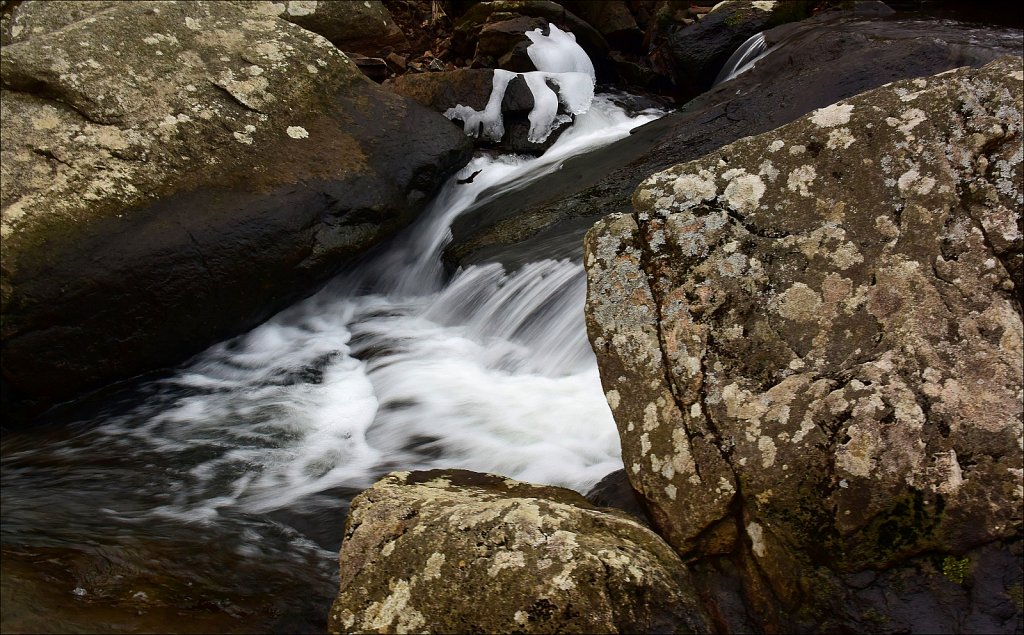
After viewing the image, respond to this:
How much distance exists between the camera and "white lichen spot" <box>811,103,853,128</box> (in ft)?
9.93

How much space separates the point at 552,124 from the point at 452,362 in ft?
12.9

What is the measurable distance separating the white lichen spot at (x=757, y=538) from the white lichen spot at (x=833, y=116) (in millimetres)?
1519

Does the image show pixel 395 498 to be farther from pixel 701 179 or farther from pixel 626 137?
pixel 626 137

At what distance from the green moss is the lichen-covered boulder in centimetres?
78

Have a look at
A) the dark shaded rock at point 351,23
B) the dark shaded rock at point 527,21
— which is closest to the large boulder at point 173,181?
the dark shaded rock at point 351,23

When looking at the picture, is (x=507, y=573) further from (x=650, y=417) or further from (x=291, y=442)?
(x=291, y=442)

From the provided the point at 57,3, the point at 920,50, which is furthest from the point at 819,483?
the point at 57,3

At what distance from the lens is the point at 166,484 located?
4.41 m

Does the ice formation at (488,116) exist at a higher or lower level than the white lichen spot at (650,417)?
higher

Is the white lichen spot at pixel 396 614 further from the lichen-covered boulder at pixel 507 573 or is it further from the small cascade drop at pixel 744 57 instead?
the small cascade drop at pixel 744 57

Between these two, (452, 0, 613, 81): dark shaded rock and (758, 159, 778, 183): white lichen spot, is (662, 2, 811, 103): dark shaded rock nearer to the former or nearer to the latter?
(452, 0, 613, 81): dark shaded rock

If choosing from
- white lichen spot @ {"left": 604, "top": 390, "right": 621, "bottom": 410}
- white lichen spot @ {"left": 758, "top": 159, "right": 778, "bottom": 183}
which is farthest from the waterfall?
white lichen spot @ {"left": 758, "top": 159, "right": 778, "bottom": 183}

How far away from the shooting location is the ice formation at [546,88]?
820cm

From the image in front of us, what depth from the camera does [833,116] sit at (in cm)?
305
